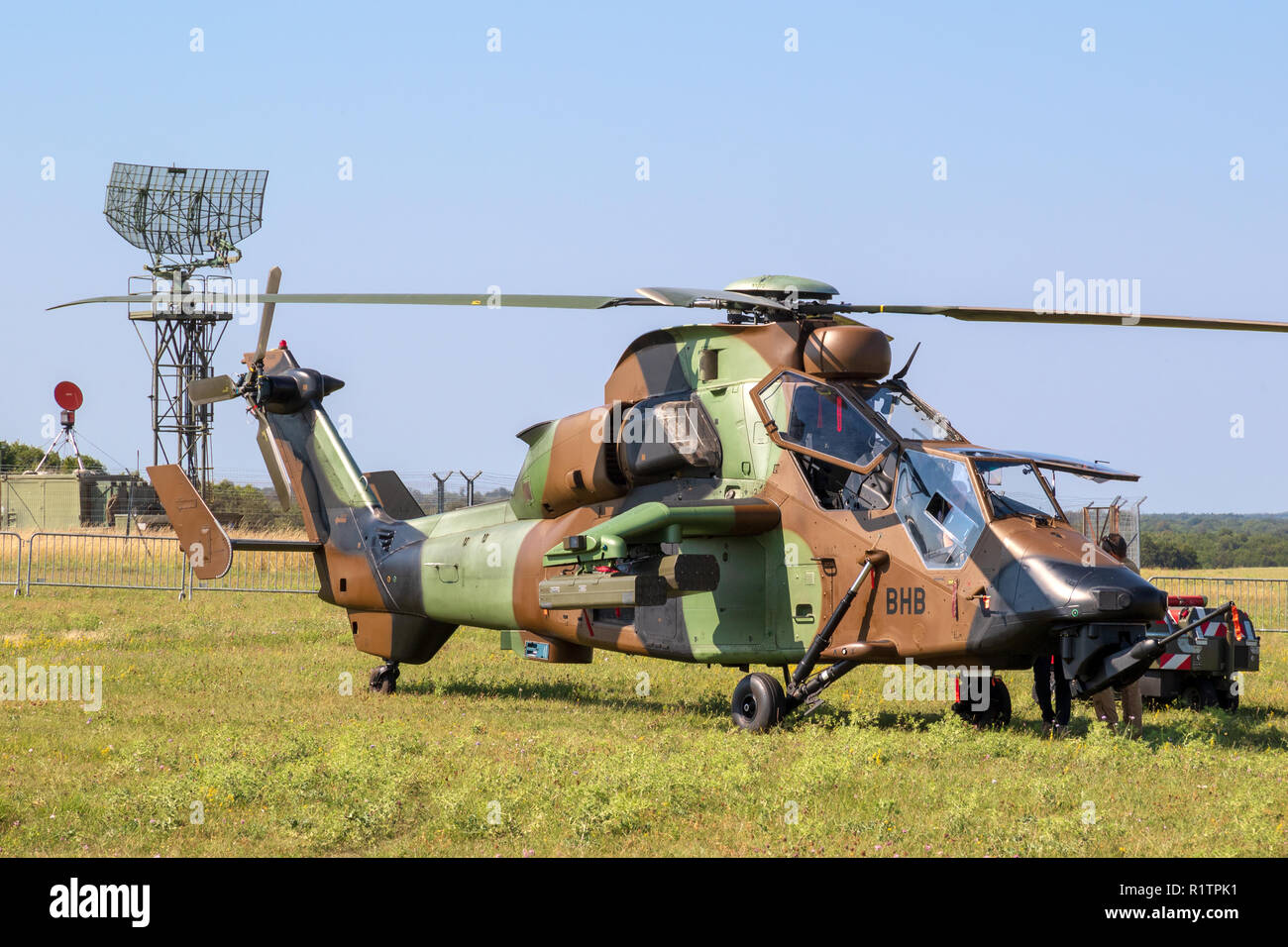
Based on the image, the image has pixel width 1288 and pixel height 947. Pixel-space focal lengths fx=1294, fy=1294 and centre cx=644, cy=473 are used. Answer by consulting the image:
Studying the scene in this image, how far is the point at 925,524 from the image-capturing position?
1245cm

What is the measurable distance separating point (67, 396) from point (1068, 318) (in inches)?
2358

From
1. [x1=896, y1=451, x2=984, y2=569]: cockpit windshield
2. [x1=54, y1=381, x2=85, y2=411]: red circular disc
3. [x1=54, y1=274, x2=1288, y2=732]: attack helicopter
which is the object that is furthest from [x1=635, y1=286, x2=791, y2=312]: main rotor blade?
[x1=54, y1=381, x2=85, y2=411]: red circular disc

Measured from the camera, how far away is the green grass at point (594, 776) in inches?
340

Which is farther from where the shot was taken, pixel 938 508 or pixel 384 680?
pixel 384 680

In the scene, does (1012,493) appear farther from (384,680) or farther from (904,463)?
(384,680)

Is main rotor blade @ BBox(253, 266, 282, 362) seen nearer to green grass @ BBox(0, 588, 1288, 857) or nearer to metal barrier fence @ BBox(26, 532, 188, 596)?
green grass @ BBox(0, 588, 1288, 857)

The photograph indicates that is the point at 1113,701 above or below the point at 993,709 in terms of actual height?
above


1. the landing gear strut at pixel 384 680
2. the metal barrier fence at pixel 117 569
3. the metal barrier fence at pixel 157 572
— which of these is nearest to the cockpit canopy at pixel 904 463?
the landing gear strut at pixel 384 680

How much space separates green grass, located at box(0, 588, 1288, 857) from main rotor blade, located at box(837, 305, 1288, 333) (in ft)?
13.3

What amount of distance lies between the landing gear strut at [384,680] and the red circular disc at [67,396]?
2051 inches

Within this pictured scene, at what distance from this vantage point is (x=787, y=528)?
13461 mm

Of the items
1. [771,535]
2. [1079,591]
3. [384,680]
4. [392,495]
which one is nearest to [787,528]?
[771,535]

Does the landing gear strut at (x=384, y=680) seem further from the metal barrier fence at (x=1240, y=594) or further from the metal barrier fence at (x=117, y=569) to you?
the metal barrier fence at (x=1240, y=594)

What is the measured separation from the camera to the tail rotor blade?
1928 centimetres
